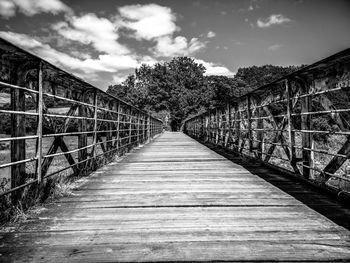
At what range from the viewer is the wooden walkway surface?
5.00 ft

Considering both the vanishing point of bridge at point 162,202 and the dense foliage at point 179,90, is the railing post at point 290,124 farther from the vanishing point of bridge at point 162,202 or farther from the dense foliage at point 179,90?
the dense foliage at point 179,90

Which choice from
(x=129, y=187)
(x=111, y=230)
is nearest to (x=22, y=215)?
(x=111, y=230)

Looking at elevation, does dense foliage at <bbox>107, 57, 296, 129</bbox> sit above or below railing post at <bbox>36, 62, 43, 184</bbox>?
above

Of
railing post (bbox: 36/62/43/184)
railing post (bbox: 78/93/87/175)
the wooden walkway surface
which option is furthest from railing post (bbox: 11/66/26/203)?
railing post (bbox: 78/93/87/175)

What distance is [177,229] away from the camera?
1884mm

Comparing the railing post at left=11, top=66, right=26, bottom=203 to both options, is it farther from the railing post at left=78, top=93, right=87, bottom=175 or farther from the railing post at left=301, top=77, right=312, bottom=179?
the railing post at left=301, top=77, right=312, bottom=179

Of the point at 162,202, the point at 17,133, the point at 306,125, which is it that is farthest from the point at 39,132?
the point at 306,125

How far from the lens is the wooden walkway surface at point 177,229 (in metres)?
1.53

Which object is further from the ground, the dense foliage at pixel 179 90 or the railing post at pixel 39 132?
the dense foliage at pixel 179 90

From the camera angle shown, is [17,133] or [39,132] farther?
[39,132]

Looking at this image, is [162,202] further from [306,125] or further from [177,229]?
[306,125]

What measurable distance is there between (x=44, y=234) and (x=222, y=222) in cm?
140

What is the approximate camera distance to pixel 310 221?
6.70ft

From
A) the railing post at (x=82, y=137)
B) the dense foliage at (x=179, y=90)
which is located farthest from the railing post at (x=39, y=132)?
the dense foliage at (x=179, y=90)
